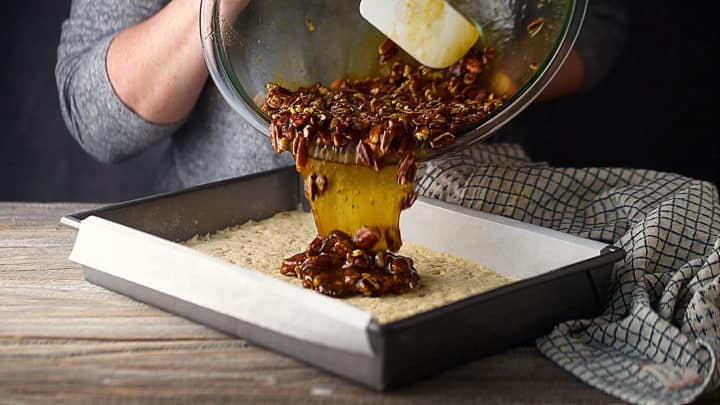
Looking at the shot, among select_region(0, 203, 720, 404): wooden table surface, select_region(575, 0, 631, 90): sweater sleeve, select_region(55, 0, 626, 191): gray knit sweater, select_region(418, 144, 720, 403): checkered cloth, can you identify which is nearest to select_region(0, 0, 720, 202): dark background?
select_region(575, 0, 631, 90): sweater sleeve

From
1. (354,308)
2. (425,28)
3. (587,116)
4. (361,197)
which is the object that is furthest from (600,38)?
(354,308)

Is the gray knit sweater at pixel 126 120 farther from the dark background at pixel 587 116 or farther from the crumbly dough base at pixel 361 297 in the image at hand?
the dark background at pixel 587 116

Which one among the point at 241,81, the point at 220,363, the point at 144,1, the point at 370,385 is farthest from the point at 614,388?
the point at 144,1

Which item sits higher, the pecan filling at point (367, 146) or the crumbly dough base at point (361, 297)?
the pecan filling at point (367, 146)

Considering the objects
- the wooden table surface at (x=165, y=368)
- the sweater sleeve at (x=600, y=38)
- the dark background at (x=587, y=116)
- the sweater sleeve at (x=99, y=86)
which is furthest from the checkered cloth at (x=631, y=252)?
the dark background at (x=587, y=116)

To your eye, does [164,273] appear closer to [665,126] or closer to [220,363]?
[220,363]

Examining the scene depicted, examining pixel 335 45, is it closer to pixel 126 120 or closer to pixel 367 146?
pixel 367 146
